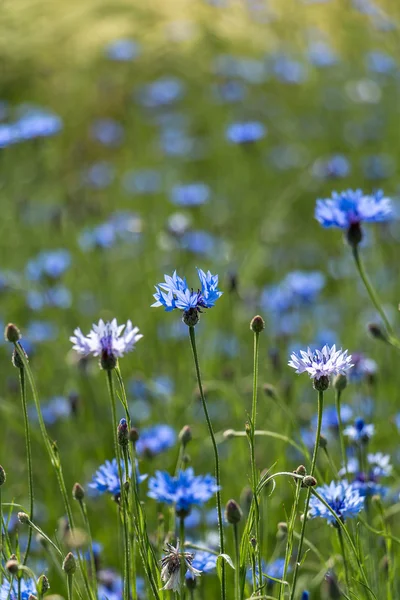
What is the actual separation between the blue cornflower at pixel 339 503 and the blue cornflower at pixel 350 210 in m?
0.41

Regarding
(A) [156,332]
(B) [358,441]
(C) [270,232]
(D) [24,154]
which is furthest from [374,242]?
(D) [24,154]

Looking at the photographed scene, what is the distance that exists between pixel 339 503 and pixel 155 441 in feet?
1.54

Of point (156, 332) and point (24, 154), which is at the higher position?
point (24, 154)

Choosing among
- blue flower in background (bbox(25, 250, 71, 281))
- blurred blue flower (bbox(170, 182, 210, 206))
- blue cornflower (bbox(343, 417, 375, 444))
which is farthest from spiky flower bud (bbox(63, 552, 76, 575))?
blurred blue flower (bbox(170, 182, 210, 206))

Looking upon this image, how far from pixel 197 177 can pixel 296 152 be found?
468 mm

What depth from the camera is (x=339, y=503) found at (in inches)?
37.7

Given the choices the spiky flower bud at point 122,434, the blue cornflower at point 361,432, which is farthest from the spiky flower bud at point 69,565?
the blue cornflower at point 361,432

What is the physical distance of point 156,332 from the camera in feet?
6.86

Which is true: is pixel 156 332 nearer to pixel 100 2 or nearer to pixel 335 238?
pixel 335 238

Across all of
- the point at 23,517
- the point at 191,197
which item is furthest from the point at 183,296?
the point at 191,197

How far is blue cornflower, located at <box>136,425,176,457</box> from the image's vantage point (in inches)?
52.8

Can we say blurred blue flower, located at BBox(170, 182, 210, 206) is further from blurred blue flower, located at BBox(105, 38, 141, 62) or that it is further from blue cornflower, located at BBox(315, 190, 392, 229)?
blurred blue flower, located at BBox(105, 38, 141, 62)

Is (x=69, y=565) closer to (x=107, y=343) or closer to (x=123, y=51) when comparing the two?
(x=107, y=343)

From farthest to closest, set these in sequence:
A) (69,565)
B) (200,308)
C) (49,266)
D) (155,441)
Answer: (49,266)
(155,441)
(200,308)
(69,565)
